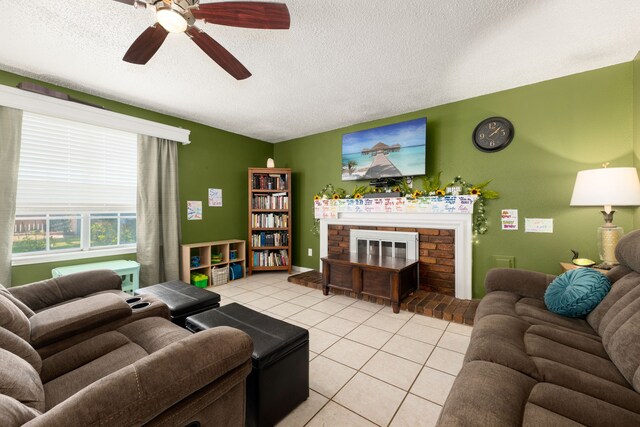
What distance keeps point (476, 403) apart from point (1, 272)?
159 inches

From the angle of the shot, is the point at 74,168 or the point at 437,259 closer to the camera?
the point at 74,168

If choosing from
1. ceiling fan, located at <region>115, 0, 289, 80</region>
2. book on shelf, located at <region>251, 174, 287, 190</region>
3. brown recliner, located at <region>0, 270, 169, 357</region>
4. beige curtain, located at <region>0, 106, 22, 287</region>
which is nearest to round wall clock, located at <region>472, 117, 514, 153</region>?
ceiling fan, located at <region>115, 0, 289, 80</region>

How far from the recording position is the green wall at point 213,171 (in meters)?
3.97

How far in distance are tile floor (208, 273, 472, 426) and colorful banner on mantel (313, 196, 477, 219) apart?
4.26 ft

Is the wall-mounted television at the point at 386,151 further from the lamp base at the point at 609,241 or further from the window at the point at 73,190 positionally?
the window at the point at 73,190

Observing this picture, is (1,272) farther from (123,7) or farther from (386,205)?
(386,205)

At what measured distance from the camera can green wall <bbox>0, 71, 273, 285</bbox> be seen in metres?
3.97

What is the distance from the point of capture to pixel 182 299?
7.06 ft

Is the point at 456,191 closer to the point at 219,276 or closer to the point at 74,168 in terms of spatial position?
the point at 219,276

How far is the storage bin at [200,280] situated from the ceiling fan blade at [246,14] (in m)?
3.31

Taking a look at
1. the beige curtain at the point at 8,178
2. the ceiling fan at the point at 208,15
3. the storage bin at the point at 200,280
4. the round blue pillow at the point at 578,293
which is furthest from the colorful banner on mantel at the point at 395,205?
the beige curtain at the point at 8,178

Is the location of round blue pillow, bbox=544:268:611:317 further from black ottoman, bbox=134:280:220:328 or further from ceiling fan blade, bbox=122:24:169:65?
ceiling fan blade, bbox=122:24:169:65

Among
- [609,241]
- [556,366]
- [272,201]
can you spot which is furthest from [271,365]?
[272,201]

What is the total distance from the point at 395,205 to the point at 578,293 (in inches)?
84.3
